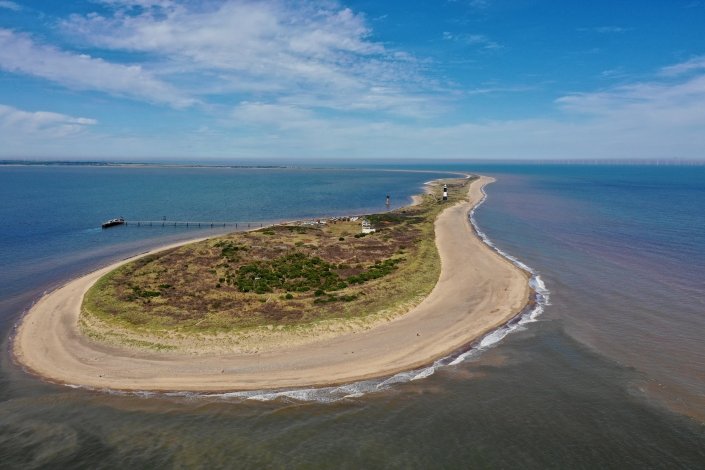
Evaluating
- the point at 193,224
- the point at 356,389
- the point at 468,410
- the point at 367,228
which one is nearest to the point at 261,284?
the point at 356,389

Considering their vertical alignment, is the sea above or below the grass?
below

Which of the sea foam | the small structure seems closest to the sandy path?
the sea foam

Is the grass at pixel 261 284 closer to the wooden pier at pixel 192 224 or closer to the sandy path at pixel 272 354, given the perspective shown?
the sandy path at pixel 272 354

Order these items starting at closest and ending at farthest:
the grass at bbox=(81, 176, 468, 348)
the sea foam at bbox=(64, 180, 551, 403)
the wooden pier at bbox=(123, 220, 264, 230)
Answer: the sea foam at bbox=(64, 180, 551, 403) < the grass at bbox=(81, 176, 468, 348) < the wooden pier at bbox=(123, 220, 264, 230)

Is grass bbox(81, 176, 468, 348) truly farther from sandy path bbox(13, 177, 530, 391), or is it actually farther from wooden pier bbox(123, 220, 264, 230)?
wooden pier bbox(123, 220, 264, 230)

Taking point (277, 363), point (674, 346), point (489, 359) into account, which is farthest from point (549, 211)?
point (277, 363)
